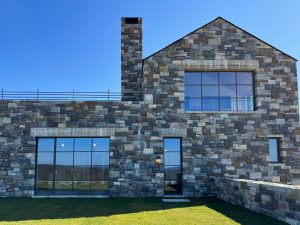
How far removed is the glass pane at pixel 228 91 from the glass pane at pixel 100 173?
705 centimetres

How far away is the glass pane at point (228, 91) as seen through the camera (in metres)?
16.6

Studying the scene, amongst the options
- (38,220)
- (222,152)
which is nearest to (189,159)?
(222,152)

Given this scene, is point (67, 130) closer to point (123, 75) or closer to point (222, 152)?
point (123, 75)

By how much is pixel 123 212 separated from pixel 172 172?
5.03 metres

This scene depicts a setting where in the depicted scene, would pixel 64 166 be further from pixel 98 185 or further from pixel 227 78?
pixel 227 78

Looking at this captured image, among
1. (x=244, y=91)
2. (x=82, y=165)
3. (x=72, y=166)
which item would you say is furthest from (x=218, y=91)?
(x=72, y=166)

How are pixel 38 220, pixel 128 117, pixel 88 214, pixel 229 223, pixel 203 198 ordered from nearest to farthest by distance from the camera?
pixel 229 223
pixel 38 220
pixel 88 214
pixel 203 198
pixel 128 117

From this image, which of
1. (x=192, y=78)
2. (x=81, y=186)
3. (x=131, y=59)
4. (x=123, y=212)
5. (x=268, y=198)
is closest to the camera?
(x=268, y=198)

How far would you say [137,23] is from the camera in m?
18.2

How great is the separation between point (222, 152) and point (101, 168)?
6.10 meters

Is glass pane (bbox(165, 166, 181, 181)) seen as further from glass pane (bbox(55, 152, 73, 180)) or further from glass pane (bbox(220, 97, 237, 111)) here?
glass pane (bbox(55, 152, 73, 180))

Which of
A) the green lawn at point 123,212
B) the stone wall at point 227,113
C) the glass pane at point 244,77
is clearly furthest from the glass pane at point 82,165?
the glass pane at point 244,77

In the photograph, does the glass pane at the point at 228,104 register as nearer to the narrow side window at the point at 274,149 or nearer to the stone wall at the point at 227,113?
the stone wall at the point at 227,113

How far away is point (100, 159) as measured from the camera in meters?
16.1
